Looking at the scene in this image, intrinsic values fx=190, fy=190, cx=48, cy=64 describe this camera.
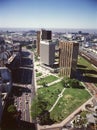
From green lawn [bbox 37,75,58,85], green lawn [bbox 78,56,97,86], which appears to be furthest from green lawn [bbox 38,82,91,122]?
green lawn [bbox 78,56,97,86]

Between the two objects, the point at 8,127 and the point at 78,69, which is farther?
the point at 78,69

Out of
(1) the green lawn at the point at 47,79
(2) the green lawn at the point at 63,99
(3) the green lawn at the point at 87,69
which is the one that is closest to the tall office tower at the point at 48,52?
(1) the green lawn at the point at 47,79

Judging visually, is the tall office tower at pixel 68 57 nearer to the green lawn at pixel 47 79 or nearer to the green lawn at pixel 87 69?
the green lawn at pixel 47 79

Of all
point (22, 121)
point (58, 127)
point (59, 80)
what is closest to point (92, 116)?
point (58, 127)

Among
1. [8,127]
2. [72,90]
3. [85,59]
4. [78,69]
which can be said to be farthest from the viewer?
[85,59]

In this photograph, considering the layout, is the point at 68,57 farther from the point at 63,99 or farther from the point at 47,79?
the point at 63,99

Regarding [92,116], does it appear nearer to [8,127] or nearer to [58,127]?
[58,127]

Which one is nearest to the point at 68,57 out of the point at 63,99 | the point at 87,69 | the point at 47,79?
the point at 47,79
